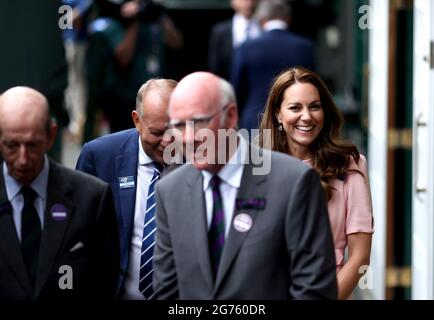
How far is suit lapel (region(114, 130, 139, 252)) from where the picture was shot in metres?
4.30

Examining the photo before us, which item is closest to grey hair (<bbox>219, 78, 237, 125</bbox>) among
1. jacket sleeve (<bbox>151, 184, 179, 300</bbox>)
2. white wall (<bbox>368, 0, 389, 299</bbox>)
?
jacket sleeve (<bbox>151, 184, 179, 300</bbox>)

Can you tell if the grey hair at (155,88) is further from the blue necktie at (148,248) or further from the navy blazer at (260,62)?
the navy blazer at (260,62)

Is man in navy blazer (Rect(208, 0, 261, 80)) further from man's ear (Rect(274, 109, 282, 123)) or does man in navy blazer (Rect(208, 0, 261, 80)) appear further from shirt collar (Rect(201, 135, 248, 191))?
shirt collar (Rect(201, 135, 248, 191))

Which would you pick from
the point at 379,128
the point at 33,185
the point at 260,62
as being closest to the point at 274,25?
the point at 260,62

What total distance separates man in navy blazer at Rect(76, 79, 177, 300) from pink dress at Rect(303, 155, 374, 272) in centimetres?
53

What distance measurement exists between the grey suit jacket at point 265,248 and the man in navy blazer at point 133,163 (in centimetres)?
44

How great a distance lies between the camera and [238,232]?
379 cm

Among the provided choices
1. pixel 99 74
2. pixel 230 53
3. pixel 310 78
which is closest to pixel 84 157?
pixel 310 78

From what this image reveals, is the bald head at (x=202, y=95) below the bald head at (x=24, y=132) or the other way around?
the other way around

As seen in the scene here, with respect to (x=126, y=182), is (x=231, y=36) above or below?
above

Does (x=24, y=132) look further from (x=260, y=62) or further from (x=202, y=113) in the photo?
(x=260, y=62)

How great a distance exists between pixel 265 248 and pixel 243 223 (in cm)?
10

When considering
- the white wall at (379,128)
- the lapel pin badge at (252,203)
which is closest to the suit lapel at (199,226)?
the lapel pin badge at (252,203)

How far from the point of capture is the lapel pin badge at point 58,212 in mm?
3959
